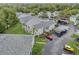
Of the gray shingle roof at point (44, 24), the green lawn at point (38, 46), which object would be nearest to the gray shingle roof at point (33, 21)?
the gray shingle roof at point (44, 24)

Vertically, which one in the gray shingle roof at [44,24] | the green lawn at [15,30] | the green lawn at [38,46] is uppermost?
the gray shingle roof at [44,24]

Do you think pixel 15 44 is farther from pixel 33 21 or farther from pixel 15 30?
pixel 33 21

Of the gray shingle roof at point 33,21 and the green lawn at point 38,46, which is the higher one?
the gray shingle roof at point 33,21

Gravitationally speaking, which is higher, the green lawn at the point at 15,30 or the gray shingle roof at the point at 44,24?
the gray shingle roof at the point at 44,24

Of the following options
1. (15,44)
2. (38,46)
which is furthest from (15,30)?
(38,46)

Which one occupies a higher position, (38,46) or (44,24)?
(44,24)

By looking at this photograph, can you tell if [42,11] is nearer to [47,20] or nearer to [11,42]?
[47,20]

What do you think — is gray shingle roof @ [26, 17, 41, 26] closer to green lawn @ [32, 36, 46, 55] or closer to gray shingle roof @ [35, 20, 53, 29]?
gray shingle roof @ [35, 20, 53, 29]

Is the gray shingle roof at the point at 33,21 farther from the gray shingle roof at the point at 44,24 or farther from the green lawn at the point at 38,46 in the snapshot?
the green lawn at the point at 38,46
